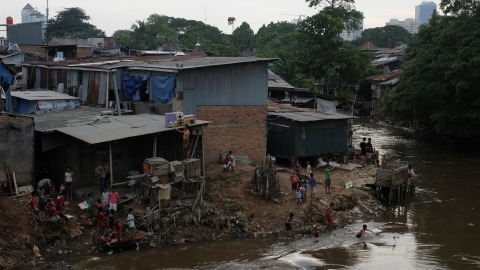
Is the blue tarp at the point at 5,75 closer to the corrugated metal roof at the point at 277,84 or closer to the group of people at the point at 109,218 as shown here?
the group of people at the point at 109,218

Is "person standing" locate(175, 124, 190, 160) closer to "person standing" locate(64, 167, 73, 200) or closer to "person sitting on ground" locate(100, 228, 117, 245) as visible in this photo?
"person standing" locate(64, 167, 73, 200)

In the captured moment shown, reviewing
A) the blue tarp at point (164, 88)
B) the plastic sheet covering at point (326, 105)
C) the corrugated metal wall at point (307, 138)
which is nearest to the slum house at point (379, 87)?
the plastic sheet covering at point (326, 105)

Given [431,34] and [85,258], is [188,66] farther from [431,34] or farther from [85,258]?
[431,34]

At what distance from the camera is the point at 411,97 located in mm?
43031

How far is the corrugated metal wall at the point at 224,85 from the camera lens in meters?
24.6

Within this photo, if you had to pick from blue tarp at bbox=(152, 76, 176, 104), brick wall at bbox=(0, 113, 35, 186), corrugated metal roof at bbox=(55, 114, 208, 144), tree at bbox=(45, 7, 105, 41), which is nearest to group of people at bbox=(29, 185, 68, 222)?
brick wall at bbox=(0, 113, 35, 186)

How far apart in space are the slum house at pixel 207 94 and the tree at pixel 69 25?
62878mm

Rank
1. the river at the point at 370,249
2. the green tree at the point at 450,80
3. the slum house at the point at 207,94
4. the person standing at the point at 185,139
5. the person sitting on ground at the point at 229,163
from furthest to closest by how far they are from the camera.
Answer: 1. the green tree at the point at 450,80
2. the slum house at the point at 207,94
3. the person sitting on ground at the point at 229,163
4. the person standing at the point at 185,139
5. the river at the point at 370,249

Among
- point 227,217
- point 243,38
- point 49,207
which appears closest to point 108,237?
point 49,207

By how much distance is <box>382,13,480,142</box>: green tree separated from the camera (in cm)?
3710

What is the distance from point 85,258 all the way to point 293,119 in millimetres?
13245

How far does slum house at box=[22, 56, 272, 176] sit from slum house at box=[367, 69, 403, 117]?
Answer: 34361 millimetres

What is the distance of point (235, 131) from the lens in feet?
86.6

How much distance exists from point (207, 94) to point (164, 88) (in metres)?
1.84
